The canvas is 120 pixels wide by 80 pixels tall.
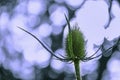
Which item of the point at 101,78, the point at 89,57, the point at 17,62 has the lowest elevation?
the point at 17,62

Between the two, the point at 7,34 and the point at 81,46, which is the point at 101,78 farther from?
the point at 81,46

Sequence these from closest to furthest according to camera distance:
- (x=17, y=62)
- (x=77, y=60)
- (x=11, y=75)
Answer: (x=77, y=60) → (x=11, y=75) → (x=17, y=62)

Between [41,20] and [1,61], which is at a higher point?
[41,20]

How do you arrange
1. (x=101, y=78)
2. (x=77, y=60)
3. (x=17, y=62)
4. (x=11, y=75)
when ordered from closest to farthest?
1. (x=77, y=60)
2. (x=101, y=78)
3. (x=11, y=75)
4. (x=17, y=62)

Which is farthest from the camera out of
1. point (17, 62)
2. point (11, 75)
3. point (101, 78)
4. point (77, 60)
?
point (17, 62)

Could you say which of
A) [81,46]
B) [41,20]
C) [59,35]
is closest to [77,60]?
[81,46]

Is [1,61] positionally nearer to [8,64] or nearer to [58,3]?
[8,64]

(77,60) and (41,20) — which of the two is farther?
(41,20)

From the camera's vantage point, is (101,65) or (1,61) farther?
→ (1,61)

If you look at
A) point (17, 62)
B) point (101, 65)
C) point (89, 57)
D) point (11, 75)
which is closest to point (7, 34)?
point (17, 62)
